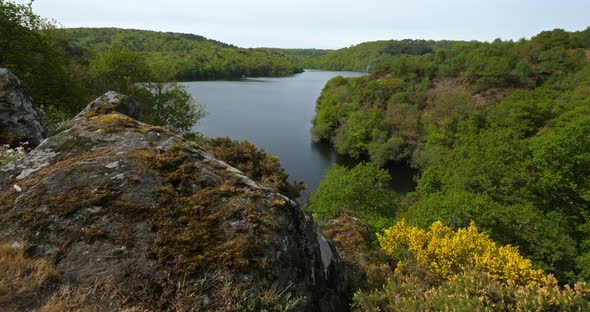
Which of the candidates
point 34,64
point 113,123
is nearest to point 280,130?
point 34,64

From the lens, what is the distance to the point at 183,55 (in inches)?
4700

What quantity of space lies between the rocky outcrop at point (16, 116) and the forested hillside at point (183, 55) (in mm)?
91899

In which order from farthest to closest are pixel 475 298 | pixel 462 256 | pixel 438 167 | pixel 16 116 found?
→ pixel 438 167 → pixel 462 256 → pixel 16 116 → pixel 475 298

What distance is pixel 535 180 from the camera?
17.3 meters

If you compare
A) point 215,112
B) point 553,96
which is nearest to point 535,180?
point 553,96

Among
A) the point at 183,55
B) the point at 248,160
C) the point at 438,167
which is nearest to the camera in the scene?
the point at 248,160

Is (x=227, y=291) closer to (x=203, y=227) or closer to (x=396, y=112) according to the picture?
(x=203, y=227)

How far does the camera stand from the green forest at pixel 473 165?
845 centimetres

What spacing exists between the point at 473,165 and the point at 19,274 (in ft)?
68.3

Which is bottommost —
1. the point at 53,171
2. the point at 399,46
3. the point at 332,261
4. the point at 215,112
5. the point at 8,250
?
the point at 215,112

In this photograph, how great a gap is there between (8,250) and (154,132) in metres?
2.47

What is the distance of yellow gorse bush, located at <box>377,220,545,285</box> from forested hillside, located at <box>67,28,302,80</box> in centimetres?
9537

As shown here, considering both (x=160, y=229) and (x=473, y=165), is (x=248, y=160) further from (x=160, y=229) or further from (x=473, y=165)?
(x=473, y=165)

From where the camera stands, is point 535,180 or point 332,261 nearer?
point 332,261
